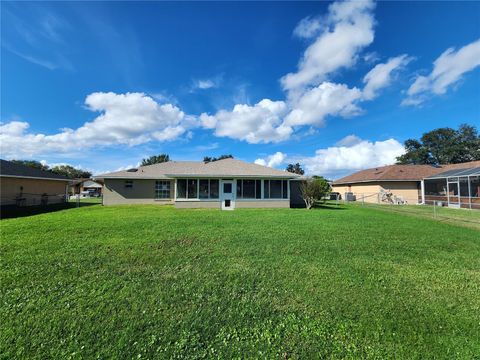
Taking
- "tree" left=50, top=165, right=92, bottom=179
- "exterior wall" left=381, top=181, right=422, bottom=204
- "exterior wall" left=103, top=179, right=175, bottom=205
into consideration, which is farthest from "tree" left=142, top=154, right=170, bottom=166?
"exterior wall" left=381, top=181, right=422, bottom=204

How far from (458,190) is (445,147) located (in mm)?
36385

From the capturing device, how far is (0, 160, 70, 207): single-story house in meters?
16.6

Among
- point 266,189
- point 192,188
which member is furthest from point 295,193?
point 192,188

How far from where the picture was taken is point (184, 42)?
37.8ft

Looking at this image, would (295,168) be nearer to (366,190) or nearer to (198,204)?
(366,190)

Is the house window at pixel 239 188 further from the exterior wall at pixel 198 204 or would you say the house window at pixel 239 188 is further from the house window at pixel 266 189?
Answer: the house window at pixel 266 189

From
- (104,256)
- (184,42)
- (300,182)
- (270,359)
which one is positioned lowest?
(270,359)

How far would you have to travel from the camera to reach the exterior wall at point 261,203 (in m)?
16.7

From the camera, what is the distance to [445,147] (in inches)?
1829

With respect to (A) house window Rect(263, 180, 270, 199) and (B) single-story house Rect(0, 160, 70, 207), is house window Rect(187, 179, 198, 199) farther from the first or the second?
(B) single-story house Rect(0, 160, 70, 207)

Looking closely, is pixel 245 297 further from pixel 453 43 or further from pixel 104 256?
pixel 453 43

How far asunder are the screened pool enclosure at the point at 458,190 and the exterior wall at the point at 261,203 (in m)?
12.1

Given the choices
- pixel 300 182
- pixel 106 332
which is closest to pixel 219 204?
pixel 300 182

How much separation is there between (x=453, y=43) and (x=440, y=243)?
40.7 feet
